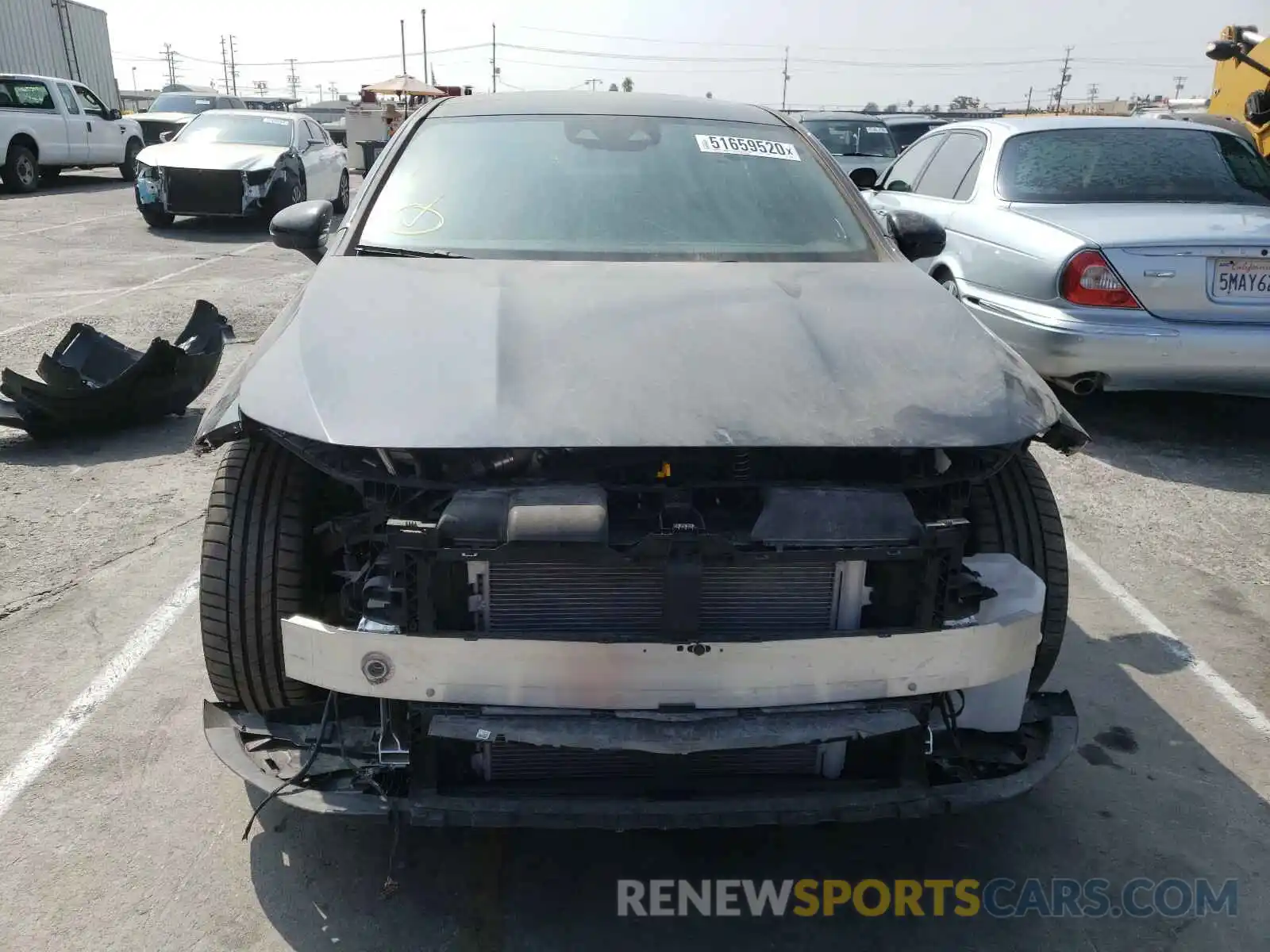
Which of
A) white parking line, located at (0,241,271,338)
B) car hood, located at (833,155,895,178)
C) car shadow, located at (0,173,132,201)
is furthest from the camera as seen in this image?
car shadow, located at (0,173,132,201)

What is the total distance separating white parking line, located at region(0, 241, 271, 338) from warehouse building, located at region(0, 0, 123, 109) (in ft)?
62.0

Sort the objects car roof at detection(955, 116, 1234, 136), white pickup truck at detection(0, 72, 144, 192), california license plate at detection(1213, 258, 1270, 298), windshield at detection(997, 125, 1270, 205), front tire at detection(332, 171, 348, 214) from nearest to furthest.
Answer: california license plate at detection(1213, 258, 1270, 298), windshield at detection(997, 125, 1270, 205), car roof at detection(955, 116, 1234, 136), front tire at detection(332, 171, 348, 214), white pickup truck at detection(0, 72, 144, 192)

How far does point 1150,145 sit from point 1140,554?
2991 mm

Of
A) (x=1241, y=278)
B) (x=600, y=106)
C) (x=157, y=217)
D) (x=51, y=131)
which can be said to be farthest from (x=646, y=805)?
(x=51, y=131)

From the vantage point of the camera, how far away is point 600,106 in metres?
3.65

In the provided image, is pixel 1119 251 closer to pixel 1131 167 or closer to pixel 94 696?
pixel 1131 167

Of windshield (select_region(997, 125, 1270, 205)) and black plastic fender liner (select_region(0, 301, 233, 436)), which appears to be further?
windshield (select_region(997, 125, 1270, 205))

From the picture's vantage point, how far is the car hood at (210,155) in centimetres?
1240

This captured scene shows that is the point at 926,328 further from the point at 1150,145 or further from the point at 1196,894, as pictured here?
the point at 1150,145

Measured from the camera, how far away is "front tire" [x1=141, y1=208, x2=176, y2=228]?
42.0ft

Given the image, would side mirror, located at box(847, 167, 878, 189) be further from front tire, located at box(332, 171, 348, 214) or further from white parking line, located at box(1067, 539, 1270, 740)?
front tire, located at box(332, 171, 348, 214)

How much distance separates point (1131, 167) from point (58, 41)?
31060mm

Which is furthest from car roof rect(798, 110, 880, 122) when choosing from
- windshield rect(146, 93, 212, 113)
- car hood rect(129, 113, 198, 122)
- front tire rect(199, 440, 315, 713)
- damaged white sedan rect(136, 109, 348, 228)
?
windshield rect(146, 93, 212, 113)

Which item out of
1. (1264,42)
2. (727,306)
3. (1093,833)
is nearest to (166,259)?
(727,306)
